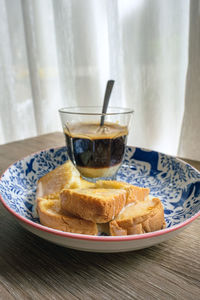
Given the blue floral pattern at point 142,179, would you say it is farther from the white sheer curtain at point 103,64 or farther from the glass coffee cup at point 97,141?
the white sheer curtain at point 103,64

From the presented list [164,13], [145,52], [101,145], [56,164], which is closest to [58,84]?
[145,52]

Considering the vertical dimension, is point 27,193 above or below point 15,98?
below

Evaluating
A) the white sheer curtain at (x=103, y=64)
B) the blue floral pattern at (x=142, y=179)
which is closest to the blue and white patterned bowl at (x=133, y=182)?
the blue floral pattern at (x=142, y=179)

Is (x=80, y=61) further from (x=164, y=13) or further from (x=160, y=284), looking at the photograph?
(x=160, y=284)

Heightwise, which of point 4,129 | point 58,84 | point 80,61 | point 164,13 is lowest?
point 4,129

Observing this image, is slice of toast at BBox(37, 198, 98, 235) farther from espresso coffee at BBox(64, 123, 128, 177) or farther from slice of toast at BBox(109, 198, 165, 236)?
espresso coffee at BBox(64, 123, 128, 177)

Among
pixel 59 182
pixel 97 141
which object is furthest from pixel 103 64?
pixel 59 182

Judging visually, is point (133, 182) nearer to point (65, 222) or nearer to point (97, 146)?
point (97, 146)
